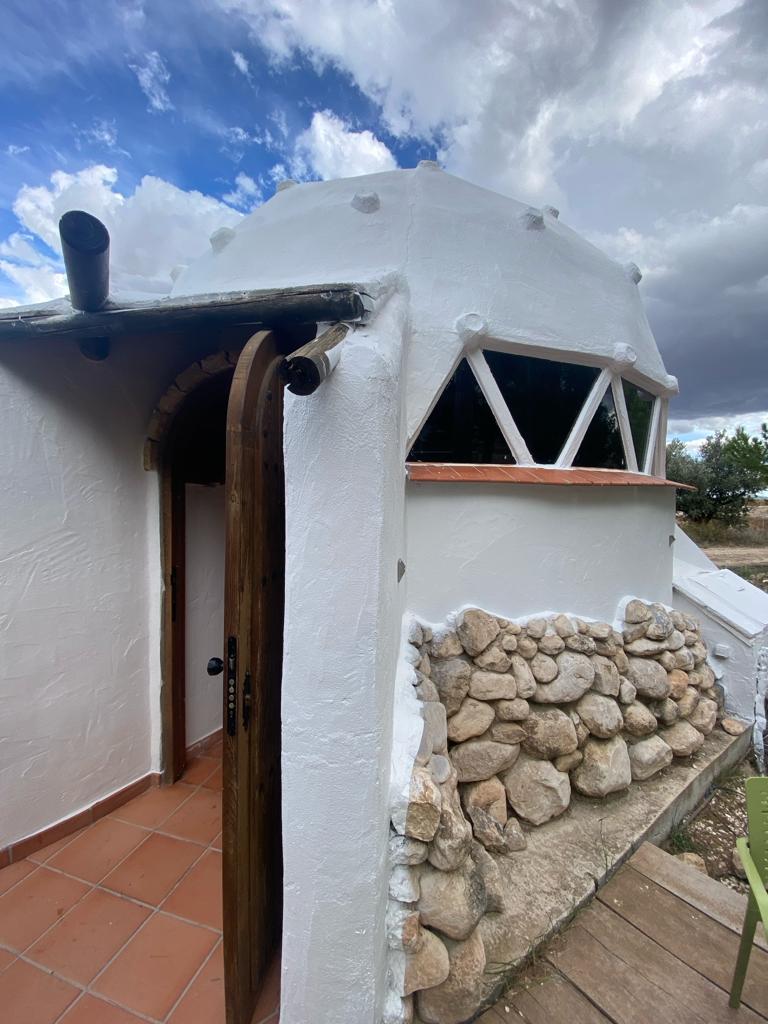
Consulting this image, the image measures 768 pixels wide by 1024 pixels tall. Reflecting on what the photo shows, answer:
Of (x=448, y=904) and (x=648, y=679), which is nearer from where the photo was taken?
(x=448, y=904)

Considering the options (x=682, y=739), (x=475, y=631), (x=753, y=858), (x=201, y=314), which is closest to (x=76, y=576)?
(x=201, y=314)

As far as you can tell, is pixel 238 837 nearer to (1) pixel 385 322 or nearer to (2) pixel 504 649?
(2) pixel 504 649

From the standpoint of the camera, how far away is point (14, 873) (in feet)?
7.19

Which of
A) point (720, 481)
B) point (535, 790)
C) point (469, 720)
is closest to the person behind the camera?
point (469, 720)

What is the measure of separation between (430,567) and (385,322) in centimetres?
138

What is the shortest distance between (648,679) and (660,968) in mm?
1638

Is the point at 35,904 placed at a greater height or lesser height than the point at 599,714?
lesser

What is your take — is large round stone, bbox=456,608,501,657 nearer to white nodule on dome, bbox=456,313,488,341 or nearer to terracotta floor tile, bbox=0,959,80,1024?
white nodule on dome, bbox=456,313,488,341

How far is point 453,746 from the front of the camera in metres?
2.45

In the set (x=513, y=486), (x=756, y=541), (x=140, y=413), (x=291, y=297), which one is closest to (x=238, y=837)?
(x=291, y=297)

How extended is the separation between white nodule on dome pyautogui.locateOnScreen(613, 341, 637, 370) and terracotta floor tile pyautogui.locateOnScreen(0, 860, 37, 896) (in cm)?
488

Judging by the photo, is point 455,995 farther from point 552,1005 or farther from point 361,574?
point 361,574

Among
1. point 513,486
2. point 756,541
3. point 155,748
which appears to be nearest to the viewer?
point 513,486

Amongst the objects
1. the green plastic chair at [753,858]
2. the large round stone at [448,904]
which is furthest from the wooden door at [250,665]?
the green plastic chair at [753,858]
